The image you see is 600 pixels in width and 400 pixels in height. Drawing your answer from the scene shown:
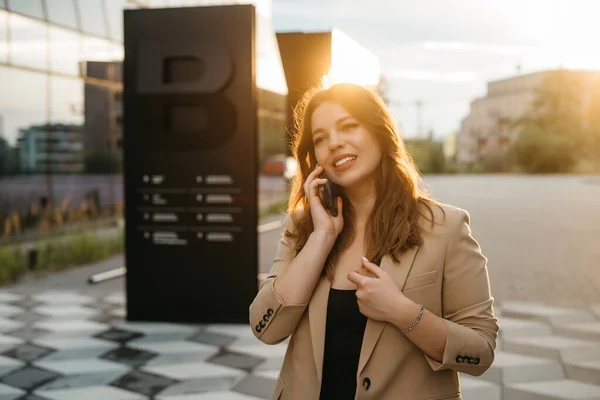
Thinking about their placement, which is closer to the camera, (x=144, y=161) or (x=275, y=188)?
(x=144, y=161)

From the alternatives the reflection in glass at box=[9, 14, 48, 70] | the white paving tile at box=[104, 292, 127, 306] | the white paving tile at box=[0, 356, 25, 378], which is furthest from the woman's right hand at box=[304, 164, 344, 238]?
the reflection in glass at box=[9, 14, 48, 70]

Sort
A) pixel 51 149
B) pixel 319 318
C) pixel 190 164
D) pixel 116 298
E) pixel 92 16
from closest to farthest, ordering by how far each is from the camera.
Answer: pixel 319 318
pixel 190 164
pixel 116 298
pixel 51 149
pixel 92 16

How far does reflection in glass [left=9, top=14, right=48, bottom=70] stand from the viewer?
889cm

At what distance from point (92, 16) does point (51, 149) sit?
2.57 meters

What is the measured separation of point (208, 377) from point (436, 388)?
3.00 m

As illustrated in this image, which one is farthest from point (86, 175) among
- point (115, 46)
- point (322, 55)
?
point (322, 55)

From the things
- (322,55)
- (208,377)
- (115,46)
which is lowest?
(208,377)

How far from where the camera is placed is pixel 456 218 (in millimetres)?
1780

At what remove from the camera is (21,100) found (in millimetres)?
9141

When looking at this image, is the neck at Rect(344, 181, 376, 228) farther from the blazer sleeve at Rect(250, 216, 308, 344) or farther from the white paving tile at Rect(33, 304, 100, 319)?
the white paving tile at Rect(33, 304, 100, 319)

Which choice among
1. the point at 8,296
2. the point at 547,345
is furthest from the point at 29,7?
the point at 547,345

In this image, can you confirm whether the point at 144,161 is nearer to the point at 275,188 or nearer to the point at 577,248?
the point at 577,248

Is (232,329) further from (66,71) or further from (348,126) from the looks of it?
(66,71)

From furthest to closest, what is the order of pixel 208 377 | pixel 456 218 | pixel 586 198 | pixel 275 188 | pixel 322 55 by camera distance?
1. pixel 586 198
2. pixel 275 188
3. pixel 322 55
4. pixel 208 377
5. pixel 456 218
